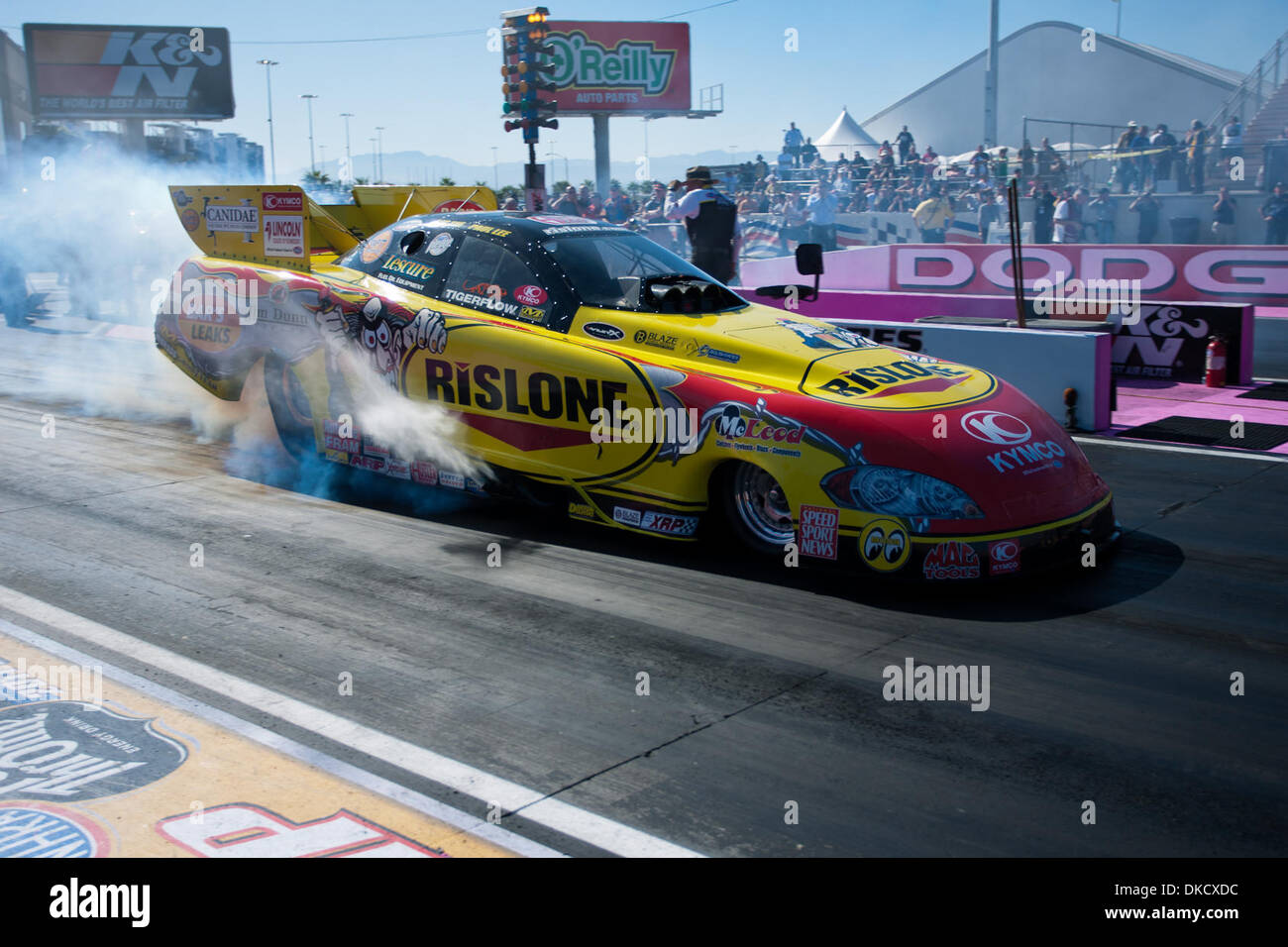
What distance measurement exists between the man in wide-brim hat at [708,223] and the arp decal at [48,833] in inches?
424

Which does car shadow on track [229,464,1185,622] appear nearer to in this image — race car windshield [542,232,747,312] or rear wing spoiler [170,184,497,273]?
race car windshield [542,232,747,312]

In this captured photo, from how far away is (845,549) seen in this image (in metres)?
5.94

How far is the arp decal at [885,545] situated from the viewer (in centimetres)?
580

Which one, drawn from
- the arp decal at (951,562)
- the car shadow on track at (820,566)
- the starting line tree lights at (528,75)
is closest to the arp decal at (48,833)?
the car shadow on track at (820,566)

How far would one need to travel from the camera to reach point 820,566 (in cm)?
608

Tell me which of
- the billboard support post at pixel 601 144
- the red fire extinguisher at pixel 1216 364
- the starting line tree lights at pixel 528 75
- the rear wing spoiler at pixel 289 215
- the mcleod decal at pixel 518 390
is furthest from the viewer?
the billboard support post at pixel 601 144

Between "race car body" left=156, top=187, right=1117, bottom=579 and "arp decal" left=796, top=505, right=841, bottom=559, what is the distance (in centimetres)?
1

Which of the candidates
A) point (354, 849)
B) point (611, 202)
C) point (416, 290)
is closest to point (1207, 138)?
point (611, 202)

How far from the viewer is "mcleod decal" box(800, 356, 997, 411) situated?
20.0 ft

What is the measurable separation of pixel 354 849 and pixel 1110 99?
42.1 meters

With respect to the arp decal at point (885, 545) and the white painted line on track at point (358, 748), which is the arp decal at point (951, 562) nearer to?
the arp decal at point (885, 545)

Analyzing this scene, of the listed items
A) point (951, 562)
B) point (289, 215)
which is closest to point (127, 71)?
point (289, 215)

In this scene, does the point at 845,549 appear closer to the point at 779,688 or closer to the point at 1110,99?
the point at 779,688
